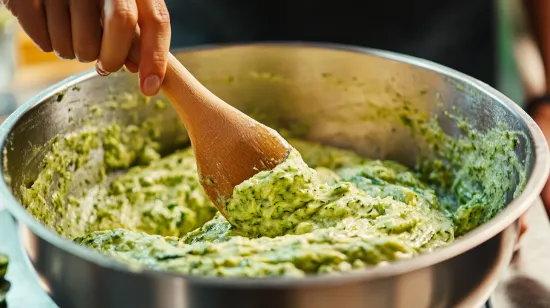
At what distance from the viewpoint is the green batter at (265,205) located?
0.97 meters

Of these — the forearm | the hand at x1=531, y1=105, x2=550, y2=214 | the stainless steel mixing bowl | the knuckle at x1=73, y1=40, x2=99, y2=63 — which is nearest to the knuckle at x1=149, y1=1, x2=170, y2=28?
the knuckle at x1=73, y1=40, x2=99, y2=63

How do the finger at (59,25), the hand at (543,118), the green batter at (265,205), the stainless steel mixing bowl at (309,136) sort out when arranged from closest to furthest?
the stainless steel mixing bowl at (309,136) → the green batter at (265,205) → the finger at (59,25) → the hand at (543,118)

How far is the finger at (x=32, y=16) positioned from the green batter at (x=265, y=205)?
310mm

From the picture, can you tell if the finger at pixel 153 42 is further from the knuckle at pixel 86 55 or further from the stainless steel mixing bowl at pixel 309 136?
the stainless steel mixing bowl at pixel 309 136

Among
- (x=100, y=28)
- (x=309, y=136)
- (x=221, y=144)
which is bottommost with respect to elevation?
(x=309, y=136)

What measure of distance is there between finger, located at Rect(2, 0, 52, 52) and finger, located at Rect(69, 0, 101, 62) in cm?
7

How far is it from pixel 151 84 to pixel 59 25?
0.19m

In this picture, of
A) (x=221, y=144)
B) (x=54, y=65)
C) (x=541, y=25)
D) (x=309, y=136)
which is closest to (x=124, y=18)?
(x=221, y=144)

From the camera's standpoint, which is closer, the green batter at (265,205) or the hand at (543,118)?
the green batter at (265,205)

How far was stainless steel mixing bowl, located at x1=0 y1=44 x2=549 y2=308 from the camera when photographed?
29.9 inches

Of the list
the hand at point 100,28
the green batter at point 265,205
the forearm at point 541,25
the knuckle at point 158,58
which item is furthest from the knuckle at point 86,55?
the forearm at point 541,25

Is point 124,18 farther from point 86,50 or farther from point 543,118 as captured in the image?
point 543,118

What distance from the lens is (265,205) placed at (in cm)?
120

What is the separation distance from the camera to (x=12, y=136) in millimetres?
1150
